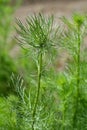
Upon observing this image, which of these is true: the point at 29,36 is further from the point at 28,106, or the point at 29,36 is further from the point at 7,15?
the point at 7,15

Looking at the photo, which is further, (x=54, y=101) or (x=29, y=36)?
(x=54, y=101)

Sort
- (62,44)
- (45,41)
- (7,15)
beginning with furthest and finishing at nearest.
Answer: (7,15), (62,44), (45,41)

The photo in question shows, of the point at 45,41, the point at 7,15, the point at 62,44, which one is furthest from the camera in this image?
the point at 7,15

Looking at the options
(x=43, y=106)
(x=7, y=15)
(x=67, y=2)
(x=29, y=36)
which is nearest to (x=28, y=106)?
(x=43, y=106)

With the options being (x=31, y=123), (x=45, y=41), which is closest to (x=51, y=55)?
(x=45, y=41)

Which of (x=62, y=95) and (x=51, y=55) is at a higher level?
(x=51, y=55)

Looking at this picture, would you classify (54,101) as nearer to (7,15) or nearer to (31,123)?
(31,123)
